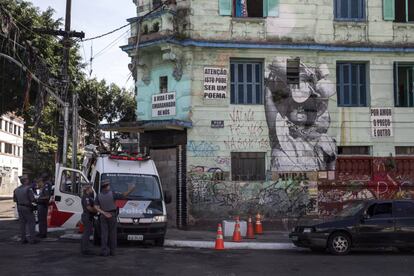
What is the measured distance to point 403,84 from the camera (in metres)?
20.9

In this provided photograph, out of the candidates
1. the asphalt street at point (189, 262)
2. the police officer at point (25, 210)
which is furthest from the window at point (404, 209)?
the police officer at point (25, 210)

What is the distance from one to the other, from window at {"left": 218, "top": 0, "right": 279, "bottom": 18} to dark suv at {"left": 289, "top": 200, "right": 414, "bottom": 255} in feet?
28.9

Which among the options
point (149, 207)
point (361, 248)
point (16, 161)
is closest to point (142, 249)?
point (149, 207)

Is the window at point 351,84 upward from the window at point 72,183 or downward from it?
upward

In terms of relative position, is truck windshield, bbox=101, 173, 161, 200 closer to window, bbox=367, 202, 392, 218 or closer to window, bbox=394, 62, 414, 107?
window, bbox=367, 202, 392, 218

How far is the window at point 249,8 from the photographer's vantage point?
19.8m

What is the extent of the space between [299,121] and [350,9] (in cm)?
474

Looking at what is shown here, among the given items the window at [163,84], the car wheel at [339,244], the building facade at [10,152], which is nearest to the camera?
the car wheel at [339,244]

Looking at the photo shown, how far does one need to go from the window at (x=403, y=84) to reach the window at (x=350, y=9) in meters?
2.30

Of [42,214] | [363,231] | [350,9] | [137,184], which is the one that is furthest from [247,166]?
[42,214]

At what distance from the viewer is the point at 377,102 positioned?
20.4 meters

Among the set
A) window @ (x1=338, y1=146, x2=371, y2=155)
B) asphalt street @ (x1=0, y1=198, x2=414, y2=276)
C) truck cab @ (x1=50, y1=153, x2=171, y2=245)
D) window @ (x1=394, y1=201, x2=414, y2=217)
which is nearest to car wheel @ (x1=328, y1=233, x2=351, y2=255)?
asphalt street @ (x1=0, y1=198, x2=414, y2=276)

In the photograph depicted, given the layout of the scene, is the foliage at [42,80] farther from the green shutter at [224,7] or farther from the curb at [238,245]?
the curb at [238,245]

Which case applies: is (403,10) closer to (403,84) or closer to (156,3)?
(403,84)
